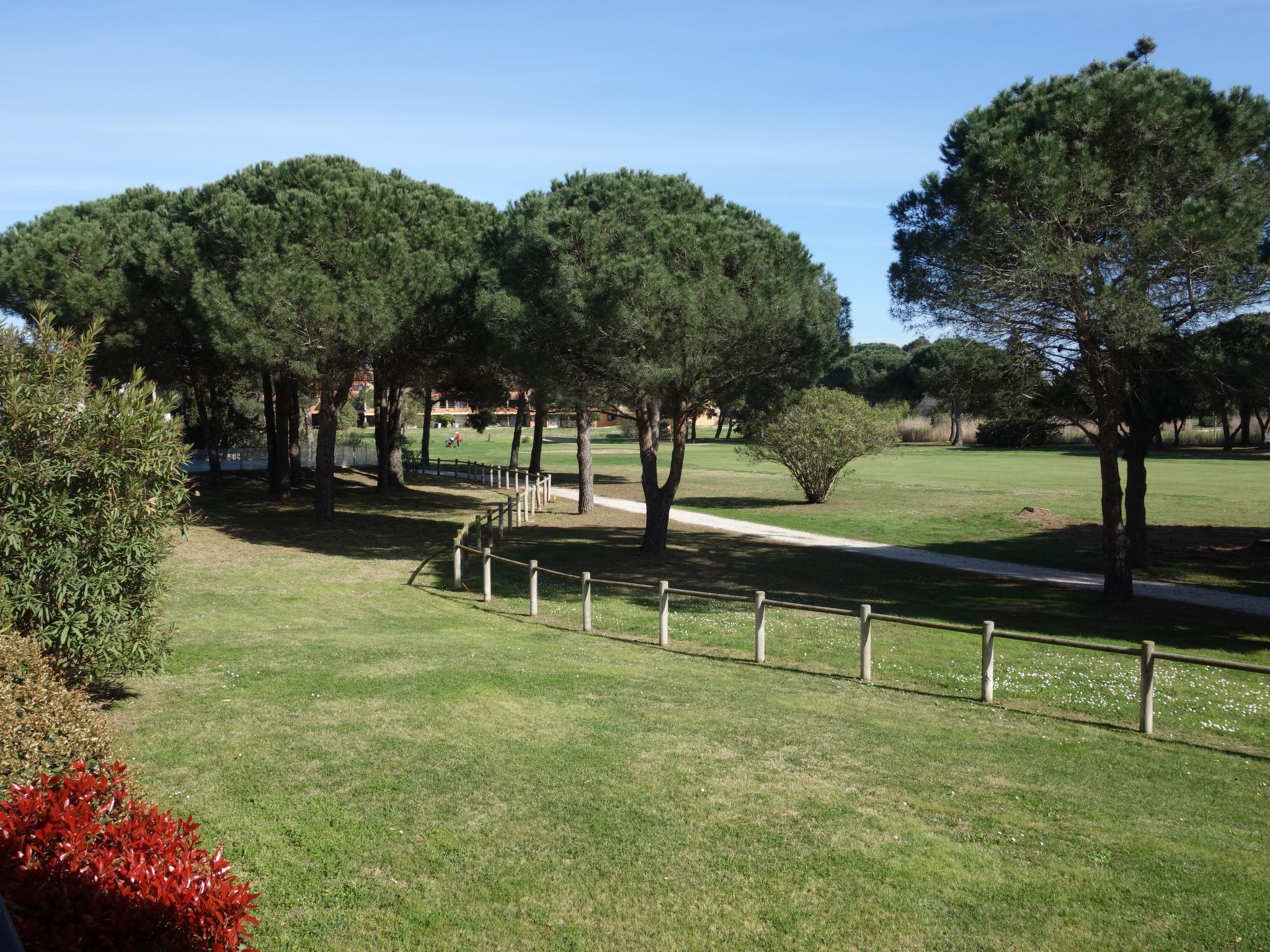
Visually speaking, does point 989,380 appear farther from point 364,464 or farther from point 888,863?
point 364,464

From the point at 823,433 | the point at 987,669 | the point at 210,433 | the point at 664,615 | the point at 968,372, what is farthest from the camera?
the point at 823,433

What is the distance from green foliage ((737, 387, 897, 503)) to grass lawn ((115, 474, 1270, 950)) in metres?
A: 23.1

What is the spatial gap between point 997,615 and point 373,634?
1048 centimetres

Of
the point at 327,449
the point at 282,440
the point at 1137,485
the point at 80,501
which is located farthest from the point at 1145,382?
the point at 282,440

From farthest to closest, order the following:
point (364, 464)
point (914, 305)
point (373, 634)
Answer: point (364, 464) → point (914, 305) → point (373, 634)

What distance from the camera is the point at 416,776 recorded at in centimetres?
736


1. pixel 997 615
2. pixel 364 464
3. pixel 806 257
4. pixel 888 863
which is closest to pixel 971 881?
pixel 888 863

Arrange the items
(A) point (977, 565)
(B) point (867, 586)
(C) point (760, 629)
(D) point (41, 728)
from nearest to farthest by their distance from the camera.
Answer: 1. (D) point (41, 728)
2. (C) point (760, 629)
3. (B) point (867, 586)
4. (A) point (977, 565)

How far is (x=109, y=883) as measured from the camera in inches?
149

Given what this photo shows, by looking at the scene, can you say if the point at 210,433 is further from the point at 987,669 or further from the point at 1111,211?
the point at 987,669

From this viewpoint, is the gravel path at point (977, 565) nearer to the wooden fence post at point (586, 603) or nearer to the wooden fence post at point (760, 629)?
the wooden fence post at point (760, 629)

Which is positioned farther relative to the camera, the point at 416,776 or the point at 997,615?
the point at 997,615

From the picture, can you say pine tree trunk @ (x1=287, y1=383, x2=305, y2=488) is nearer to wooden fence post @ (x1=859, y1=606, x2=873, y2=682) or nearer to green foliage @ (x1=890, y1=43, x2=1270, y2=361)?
green foliage @ (x1=890, y1=43, x2=1270, y2=361)

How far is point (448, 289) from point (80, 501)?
18305 mm
